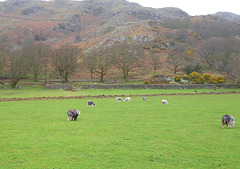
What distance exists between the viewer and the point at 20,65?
72.3 meters

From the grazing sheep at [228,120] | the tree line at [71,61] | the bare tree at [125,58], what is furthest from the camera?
the bare tree at [125,58]

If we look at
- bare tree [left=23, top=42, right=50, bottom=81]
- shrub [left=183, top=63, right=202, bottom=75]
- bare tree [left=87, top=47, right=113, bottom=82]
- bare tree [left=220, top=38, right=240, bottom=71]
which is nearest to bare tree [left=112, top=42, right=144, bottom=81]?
bare tree [left=87, top=47, right=113, bottom=82]

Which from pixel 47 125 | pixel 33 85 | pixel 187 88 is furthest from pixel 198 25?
pixel 47 125

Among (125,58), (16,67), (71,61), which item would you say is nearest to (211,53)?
(125,58)

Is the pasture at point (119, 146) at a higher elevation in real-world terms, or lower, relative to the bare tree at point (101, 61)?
lower

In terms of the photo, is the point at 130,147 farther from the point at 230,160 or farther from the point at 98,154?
the point at 230,160

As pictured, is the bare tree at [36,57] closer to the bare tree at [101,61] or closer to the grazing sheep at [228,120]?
the bare tree at [101,61]

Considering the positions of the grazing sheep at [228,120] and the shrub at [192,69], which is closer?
the grazing sheep at [228,120]

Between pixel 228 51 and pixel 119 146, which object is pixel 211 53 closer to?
pixel 228 51

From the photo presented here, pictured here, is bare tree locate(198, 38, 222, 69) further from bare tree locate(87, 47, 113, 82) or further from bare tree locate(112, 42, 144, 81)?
bare tree locate(87, 47, 113, 82)

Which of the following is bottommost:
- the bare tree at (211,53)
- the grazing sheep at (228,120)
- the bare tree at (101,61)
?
the grazing sheep at (228,120)

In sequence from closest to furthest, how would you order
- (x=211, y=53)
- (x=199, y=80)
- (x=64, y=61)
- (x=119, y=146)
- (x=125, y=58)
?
1. (x=119, y=146)
2. (x=199, y=80)
3. (x=64, y=61)
4. (x=125, y=58)
5. (x=211, y=53)

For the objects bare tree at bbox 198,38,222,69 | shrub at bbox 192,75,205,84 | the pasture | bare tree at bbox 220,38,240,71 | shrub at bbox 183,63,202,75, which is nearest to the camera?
the pasture

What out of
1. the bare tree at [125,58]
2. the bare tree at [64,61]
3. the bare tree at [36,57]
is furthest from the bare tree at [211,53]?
the bare tree at [36,57]
